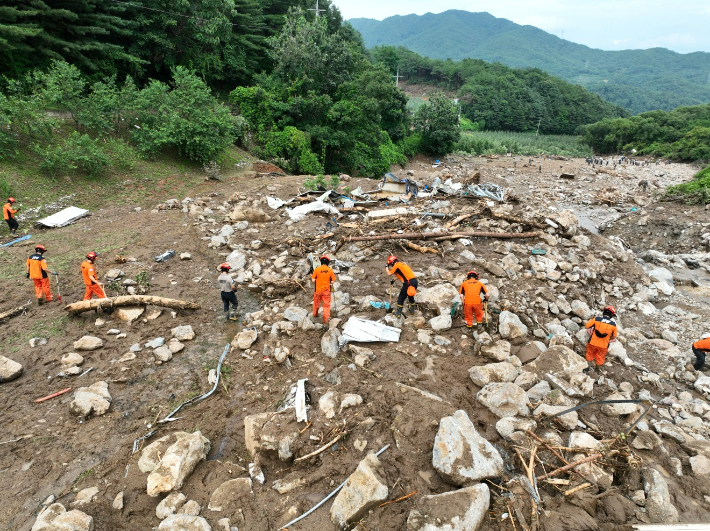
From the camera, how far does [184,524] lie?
2982 mm

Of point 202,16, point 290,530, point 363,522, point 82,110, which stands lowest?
point 290,530

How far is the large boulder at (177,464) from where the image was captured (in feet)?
11.0

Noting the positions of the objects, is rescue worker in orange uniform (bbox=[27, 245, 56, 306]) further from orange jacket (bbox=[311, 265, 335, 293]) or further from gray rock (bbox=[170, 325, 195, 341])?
orange jacket (bbox=[311, 265, 335, 293])

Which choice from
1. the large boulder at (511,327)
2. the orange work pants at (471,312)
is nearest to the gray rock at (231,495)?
the orange work pants at (471,312)

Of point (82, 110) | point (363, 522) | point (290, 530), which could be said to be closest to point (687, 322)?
point (363, 522)

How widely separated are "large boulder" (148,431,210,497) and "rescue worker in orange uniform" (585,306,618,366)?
16.8 ft

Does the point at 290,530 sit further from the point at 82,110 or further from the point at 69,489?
the point at 82,110

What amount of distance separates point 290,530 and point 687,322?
26.3 ft

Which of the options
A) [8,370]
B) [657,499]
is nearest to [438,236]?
[657,499]

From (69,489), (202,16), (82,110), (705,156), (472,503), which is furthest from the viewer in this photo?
(705,156)

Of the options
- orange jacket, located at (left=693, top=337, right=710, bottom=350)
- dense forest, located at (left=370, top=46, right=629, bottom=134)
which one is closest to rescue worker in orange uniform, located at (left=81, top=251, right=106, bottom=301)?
orange jacket, located at (left=693, top=337, right=710, bottom=350)

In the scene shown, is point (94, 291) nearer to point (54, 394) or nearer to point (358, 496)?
point (54, 394)

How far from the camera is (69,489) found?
3492mm

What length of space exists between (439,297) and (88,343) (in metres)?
5.43
